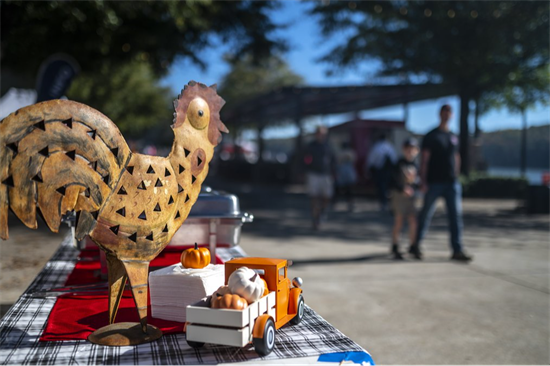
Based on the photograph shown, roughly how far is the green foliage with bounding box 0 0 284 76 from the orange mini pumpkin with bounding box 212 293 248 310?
1001cm

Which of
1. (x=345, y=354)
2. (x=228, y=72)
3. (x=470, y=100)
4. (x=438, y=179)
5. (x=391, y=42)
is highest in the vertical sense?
(x=228, y=72)

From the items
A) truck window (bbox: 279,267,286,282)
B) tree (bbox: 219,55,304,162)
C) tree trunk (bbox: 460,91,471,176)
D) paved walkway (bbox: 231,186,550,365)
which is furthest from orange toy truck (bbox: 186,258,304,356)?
tree (bbox: 219,55,304,162)

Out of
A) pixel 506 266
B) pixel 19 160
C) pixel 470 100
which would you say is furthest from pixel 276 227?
pixel 470 100

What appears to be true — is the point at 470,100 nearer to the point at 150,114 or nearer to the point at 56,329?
the point at 56,329

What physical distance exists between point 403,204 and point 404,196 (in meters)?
0.11

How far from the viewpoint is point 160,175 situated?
1811 mm

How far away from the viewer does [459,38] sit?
1505 cm

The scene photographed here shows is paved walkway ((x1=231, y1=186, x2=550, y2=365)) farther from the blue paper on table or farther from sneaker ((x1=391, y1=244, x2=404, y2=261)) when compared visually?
the blue paper on table

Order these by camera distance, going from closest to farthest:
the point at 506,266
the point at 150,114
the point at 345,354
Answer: the point at 345,354 < the point at 506,266 < the point at 150,114

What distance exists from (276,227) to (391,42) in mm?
10600

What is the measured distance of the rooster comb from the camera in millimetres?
1948

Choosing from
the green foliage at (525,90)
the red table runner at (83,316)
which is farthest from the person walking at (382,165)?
the red table runner at (83,316)

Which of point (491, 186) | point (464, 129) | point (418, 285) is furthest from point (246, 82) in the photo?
point (418, 285)

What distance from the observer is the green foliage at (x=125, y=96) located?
29.1 meters
